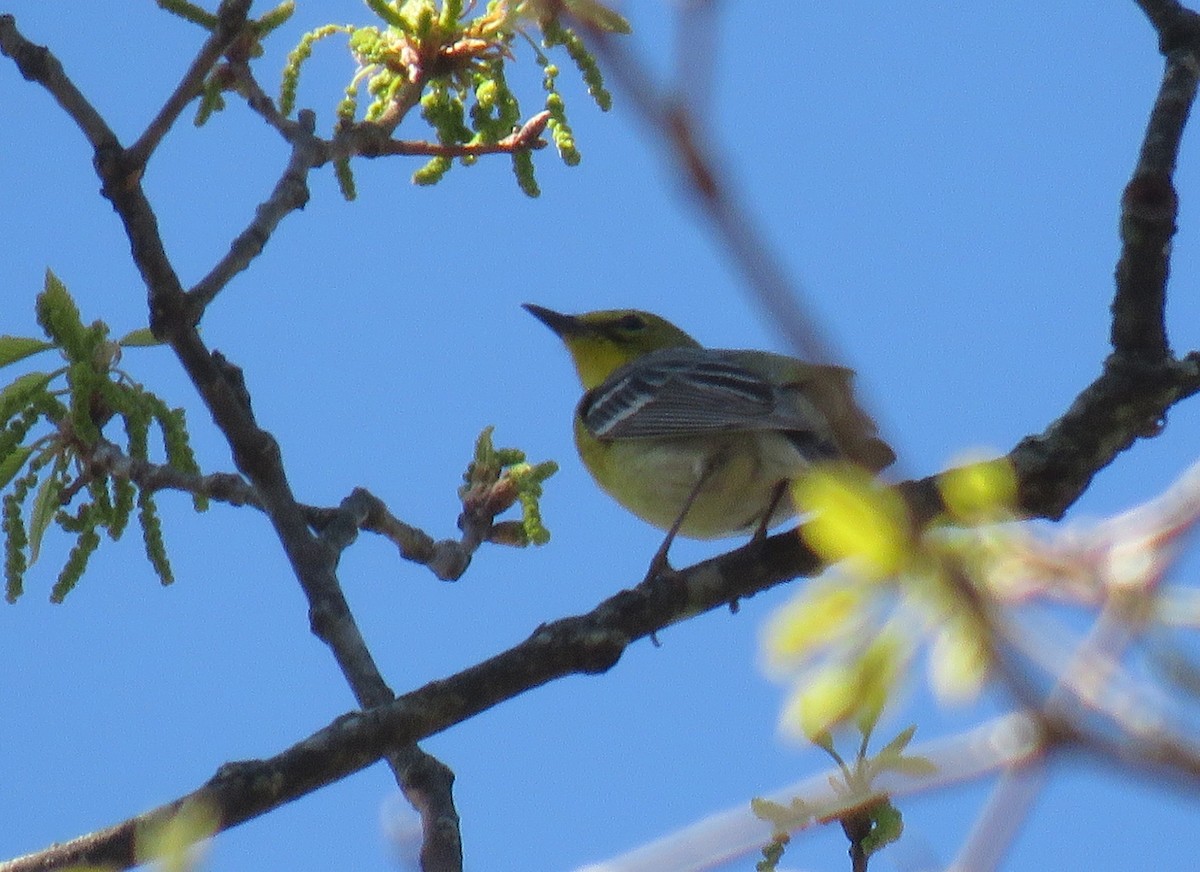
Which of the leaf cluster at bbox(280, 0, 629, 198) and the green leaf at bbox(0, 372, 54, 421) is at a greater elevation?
the leaf cluster at bbox(280, 0, 629, 198)

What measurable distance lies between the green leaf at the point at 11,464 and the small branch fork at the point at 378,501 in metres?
0.21

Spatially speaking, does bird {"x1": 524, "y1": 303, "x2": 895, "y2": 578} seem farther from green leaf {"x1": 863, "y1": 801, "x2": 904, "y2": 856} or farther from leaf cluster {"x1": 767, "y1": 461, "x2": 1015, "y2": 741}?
leaf cluster {"x1": 767, "y1": 461, "x2": 1015, "y2": 741}

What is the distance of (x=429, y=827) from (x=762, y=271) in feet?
10.5

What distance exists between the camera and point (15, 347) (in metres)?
4.16

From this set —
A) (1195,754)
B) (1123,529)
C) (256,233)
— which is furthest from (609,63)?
(256,233)

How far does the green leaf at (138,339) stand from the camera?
14.0 feet

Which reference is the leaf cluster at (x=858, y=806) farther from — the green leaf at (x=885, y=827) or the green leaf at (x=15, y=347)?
the green leaf at (x=15, y=347)

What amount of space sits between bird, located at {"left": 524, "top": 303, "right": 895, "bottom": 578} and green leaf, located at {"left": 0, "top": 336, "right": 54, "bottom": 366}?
1.93 meters

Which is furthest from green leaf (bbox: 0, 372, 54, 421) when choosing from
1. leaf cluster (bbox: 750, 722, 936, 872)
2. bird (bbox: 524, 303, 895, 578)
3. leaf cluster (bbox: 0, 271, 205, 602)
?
leaf cluster (bbox: 750, 722, 936, 872)

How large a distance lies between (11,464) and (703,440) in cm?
270

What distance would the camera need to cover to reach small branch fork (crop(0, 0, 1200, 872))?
10.4 ft

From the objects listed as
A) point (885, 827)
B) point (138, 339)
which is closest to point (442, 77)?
point (138, 339)

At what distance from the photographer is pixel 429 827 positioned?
3879 mm

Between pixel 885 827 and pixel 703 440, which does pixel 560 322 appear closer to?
pixel 703 440
